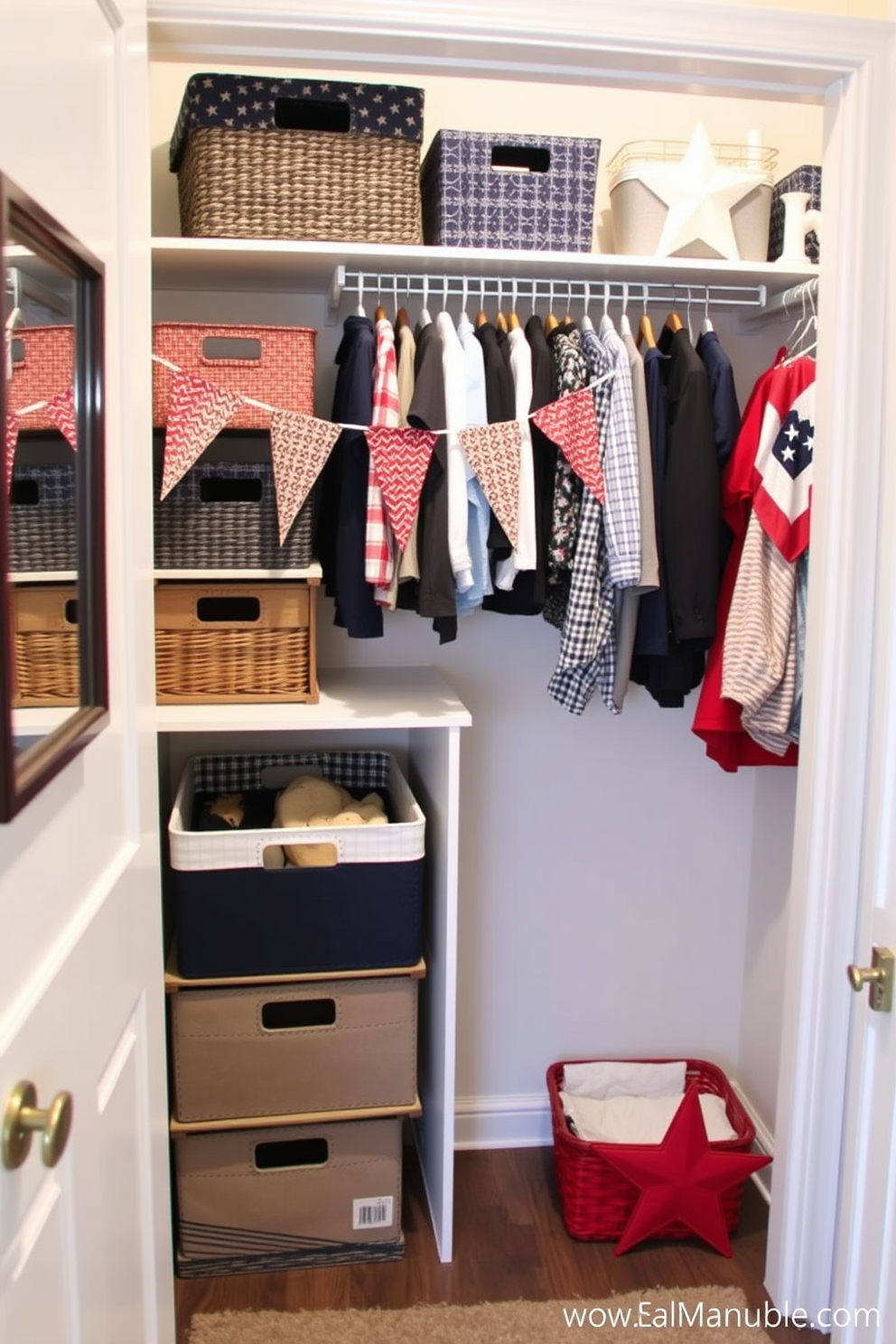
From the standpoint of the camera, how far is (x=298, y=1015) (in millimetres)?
2174

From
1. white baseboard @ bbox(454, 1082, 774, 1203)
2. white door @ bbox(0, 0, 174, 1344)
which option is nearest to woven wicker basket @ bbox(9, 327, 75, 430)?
white door @ bbox(0, 0, 174, 1344)

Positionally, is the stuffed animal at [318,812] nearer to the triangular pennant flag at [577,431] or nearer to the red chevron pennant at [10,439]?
the triangular pennant flag at [577,431]

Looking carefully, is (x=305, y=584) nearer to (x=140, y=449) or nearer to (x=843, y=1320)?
(x=140, y=449)

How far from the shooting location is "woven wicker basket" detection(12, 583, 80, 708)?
915 millimetres

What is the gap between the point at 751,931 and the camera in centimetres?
261

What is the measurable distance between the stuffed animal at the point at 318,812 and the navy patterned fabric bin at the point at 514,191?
103cm

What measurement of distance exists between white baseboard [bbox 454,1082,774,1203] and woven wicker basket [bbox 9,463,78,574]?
187 cm

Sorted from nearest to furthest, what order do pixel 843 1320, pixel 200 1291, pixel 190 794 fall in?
1. pixel 843 1320
2. pixel 200 1291
3. pixel 190 794

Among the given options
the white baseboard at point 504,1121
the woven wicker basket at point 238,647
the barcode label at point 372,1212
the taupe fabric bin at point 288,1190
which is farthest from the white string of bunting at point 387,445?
the white baseboard at point 504,1121

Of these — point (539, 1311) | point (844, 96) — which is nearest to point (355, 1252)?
point (539, 1311)

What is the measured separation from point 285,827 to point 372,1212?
0.75 metres

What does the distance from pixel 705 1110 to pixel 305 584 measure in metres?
1.39

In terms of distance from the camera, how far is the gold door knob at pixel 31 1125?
2.85 feet

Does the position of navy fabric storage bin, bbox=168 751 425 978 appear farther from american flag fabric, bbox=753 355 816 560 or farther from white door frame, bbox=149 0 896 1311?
american flag fabric, bbox=753 355 816 560
